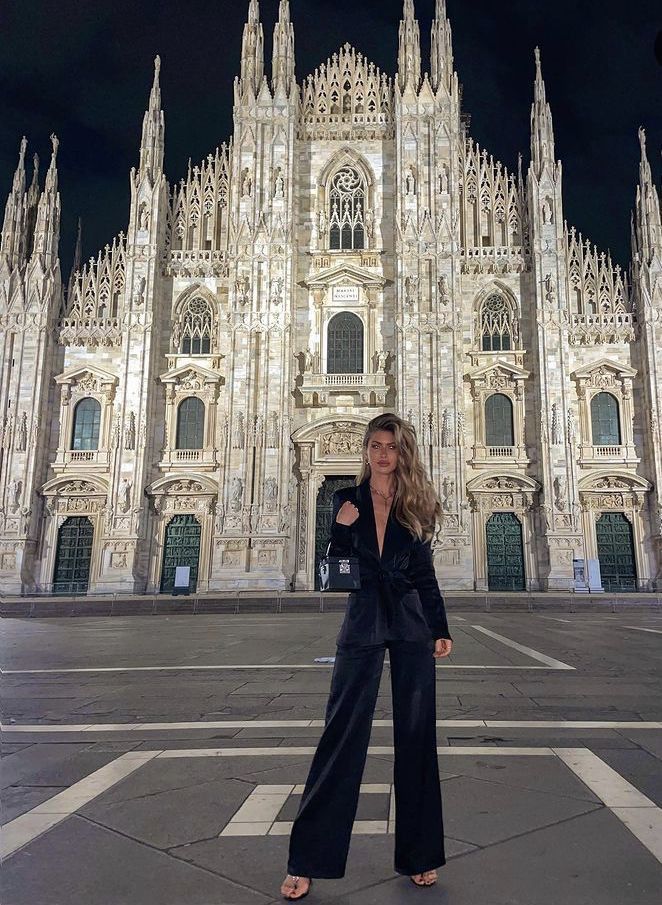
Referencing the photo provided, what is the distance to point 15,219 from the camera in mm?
29531

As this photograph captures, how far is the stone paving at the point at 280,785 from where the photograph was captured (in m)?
2.49

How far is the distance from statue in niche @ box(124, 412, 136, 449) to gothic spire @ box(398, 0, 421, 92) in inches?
682

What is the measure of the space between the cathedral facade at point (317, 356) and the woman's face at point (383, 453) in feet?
75.2

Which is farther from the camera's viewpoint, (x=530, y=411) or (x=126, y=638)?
(x=530, y=411)

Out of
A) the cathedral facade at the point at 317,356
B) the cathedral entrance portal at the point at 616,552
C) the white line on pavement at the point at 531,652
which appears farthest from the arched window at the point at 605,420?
the white line on pavement at the point at 531,652

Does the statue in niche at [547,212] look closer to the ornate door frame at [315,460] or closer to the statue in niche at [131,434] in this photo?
the ornate door frame at [315,460]

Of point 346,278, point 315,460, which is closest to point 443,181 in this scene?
point 346,278

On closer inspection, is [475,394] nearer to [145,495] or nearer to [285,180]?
[285,180]

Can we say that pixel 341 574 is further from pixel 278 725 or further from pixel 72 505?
pixel 72 505

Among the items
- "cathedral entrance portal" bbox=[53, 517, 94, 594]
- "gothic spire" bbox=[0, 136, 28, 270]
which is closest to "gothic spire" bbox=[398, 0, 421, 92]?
"gothic spire" bbox=[0, 136, 28, 270]

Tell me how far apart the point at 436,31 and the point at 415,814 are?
33.6 m

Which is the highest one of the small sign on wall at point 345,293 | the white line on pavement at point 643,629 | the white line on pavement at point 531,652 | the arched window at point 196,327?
the small sign on wall at point 345,293

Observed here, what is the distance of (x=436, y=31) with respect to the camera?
30.0 meters

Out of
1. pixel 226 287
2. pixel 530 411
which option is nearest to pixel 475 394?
pixel 530 411
